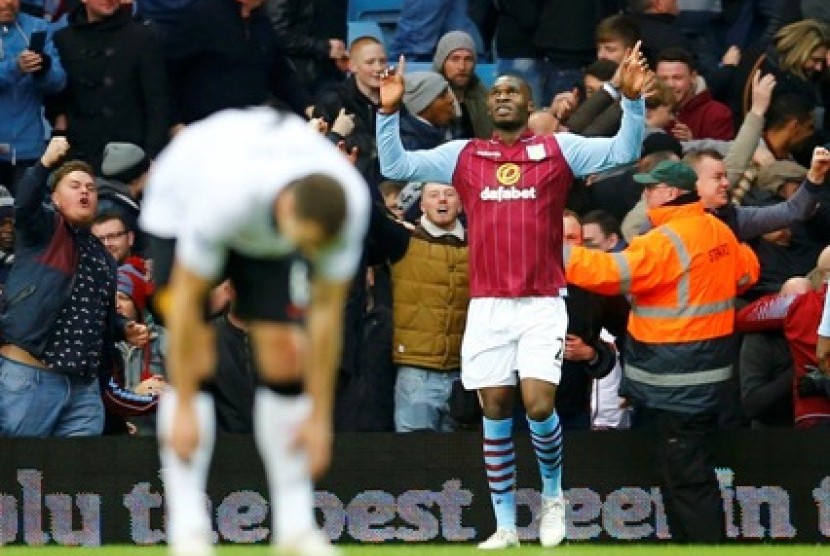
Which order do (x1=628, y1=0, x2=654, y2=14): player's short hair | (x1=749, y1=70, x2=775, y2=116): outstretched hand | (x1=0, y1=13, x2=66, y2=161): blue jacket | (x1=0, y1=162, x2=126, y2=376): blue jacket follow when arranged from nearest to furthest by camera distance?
(x1=0, y1=162, x2=126, y2=376): blue jacket → (x1=749, y1=70, x2=775, y2=116): outstretched hand → (x1=0, y1=13, x2=66, y2=161): blue jacket → (x1=628, y1=0, x2=654, y2=14): player's short hair

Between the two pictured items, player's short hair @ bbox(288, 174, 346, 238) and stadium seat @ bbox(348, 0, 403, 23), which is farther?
stadium seat @ bbox(348, 0, 403, 23)

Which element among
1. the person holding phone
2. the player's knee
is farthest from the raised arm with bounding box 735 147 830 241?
the person holding phone

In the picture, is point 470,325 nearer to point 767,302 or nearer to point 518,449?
point 518,449

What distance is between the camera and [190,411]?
867 cm

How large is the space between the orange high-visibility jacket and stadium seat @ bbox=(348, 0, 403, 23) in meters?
5.97

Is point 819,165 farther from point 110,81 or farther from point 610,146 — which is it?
point 110,81

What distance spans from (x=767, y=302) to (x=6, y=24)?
18.9 feet

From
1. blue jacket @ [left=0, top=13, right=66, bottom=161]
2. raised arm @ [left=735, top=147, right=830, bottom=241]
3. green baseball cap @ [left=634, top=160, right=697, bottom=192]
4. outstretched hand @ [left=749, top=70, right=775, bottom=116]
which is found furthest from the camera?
blue jacket @ [left=0, top=13, right=66, bottom=161]

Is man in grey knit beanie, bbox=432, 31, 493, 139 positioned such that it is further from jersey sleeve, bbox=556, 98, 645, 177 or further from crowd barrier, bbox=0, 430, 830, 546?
jersey sleeve, bbox=556, 98, 645, 177

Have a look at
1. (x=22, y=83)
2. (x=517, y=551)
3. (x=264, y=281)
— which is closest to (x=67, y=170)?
(x=22, y=83)

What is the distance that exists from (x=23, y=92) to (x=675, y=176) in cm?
518

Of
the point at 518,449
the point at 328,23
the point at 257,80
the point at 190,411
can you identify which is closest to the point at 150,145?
the point at 257,80

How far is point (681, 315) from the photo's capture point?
13305 mm

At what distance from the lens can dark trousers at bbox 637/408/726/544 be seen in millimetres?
13289
